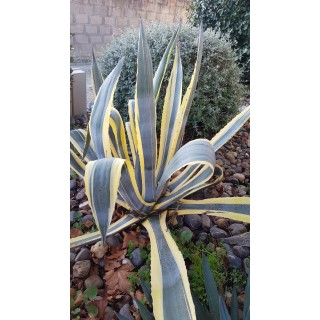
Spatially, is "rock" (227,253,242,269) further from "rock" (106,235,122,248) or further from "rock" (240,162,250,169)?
"rock" (240,162,250,169)

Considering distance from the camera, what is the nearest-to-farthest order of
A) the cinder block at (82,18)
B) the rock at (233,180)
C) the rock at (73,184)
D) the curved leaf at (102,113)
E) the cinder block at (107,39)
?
the curved leaf at (102,113) → the rock at (73,184) → the rock at (233,180) → the cinder block at (82,18) → the cinder block at (107,39)

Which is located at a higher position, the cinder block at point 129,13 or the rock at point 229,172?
the cinder block at point 129,13

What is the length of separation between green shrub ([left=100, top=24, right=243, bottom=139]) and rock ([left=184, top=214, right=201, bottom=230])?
0.65 meters

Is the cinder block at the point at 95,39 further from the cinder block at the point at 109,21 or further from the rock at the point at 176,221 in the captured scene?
the rock at the point at 176,221

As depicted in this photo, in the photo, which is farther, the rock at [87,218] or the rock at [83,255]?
the rock at [87,218]

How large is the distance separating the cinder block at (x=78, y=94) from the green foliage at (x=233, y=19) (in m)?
0.75

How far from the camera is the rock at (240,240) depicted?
3.03 ft

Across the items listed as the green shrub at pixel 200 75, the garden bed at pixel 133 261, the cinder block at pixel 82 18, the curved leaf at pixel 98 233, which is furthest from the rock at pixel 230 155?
the cinder block at pixel 82 18

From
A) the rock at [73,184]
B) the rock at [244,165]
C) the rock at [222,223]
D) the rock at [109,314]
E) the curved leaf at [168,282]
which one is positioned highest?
the rock at [244,165]

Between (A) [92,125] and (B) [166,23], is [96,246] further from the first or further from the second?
(B) [166,23]

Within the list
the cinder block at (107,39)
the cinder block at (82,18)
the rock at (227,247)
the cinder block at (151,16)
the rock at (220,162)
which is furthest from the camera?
the cinder block at (107,39)

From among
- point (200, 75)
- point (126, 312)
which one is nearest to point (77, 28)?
point (200, 75)
